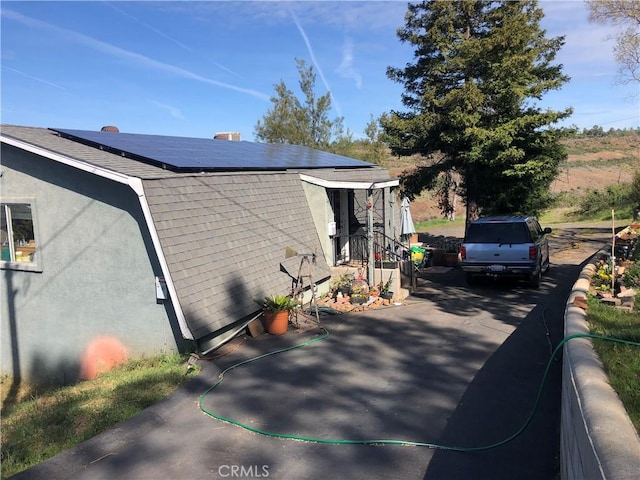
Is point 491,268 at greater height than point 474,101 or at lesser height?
lesser

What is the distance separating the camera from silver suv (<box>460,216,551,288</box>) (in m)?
11.3

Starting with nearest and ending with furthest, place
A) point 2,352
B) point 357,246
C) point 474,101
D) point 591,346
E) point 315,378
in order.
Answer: point 591,346 → point 315,378 → point 2,352 → point 357,246 → point 474,101

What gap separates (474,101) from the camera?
16.5 metres

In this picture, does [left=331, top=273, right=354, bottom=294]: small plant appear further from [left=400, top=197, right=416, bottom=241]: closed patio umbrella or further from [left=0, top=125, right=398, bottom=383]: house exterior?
[left=400, top=197, right=416, bottom=241]: closed patio umbrella

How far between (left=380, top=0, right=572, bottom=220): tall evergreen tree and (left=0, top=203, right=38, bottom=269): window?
44.4ft

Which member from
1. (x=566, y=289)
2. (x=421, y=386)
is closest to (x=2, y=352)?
(x=421, y=386)

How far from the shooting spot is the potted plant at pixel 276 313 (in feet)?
26.6

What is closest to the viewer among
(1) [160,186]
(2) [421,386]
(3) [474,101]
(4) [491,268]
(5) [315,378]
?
(2) [421,386]

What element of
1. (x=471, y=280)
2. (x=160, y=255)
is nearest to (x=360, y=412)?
(x=160, y=255)

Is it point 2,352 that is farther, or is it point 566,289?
point 566,289

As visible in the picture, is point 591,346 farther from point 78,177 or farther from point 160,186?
point 78,177

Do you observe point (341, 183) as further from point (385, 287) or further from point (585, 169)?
point (585, 169)

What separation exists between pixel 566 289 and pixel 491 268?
195 cm

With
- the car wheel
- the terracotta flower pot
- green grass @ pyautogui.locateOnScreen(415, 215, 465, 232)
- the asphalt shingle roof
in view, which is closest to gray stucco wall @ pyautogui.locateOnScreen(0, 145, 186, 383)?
the asphalt shingle roof
